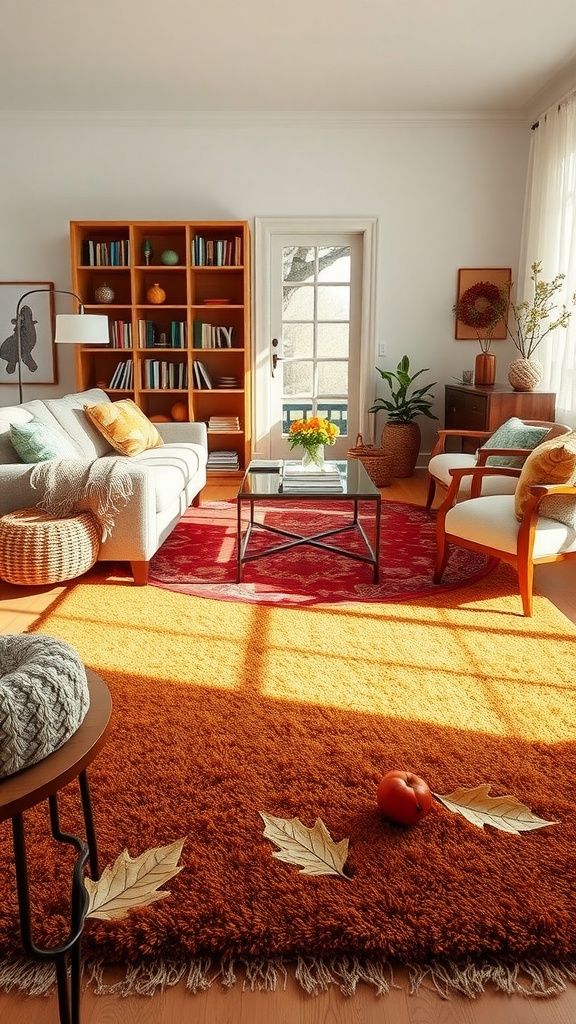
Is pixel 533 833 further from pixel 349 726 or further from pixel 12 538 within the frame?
pixel 12 538

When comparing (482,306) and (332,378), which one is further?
(332,378)

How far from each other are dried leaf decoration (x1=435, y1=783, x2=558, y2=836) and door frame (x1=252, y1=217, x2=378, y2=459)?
513 centimetres

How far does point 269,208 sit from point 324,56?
1.47m

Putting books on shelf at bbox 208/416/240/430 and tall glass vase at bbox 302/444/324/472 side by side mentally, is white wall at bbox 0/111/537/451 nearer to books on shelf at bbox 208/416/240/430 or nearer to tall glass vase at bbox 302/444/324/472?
books on shelf at bbox 208/416/240/430

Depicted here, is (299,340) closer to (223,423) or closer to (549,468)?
(223,423)

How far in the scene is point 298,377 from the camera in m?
6.90

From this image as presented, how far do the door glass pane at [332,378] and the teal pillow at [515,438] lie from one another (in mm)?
2610

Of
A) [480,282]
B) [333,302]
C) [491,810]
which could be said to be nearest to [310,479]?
[491,810]

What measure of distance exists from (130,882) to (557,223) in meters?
5.49

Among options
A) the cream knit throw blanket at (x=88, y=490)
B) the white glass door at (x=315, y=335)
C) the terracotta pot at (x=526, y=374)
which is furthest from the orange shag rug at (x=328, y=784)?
the white glass door at (x=315, y=335)

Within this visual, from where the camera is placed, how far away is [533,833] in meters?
1.80

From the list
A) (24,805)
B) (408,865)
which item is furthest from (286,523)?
(24,805)

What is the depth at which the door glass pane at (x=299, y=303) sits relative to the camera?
6762 millimetres

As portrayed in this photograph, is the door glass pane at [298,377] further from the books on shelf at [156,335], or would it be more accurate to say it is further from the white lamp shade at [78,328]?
the white lamp shade at [78,328]
